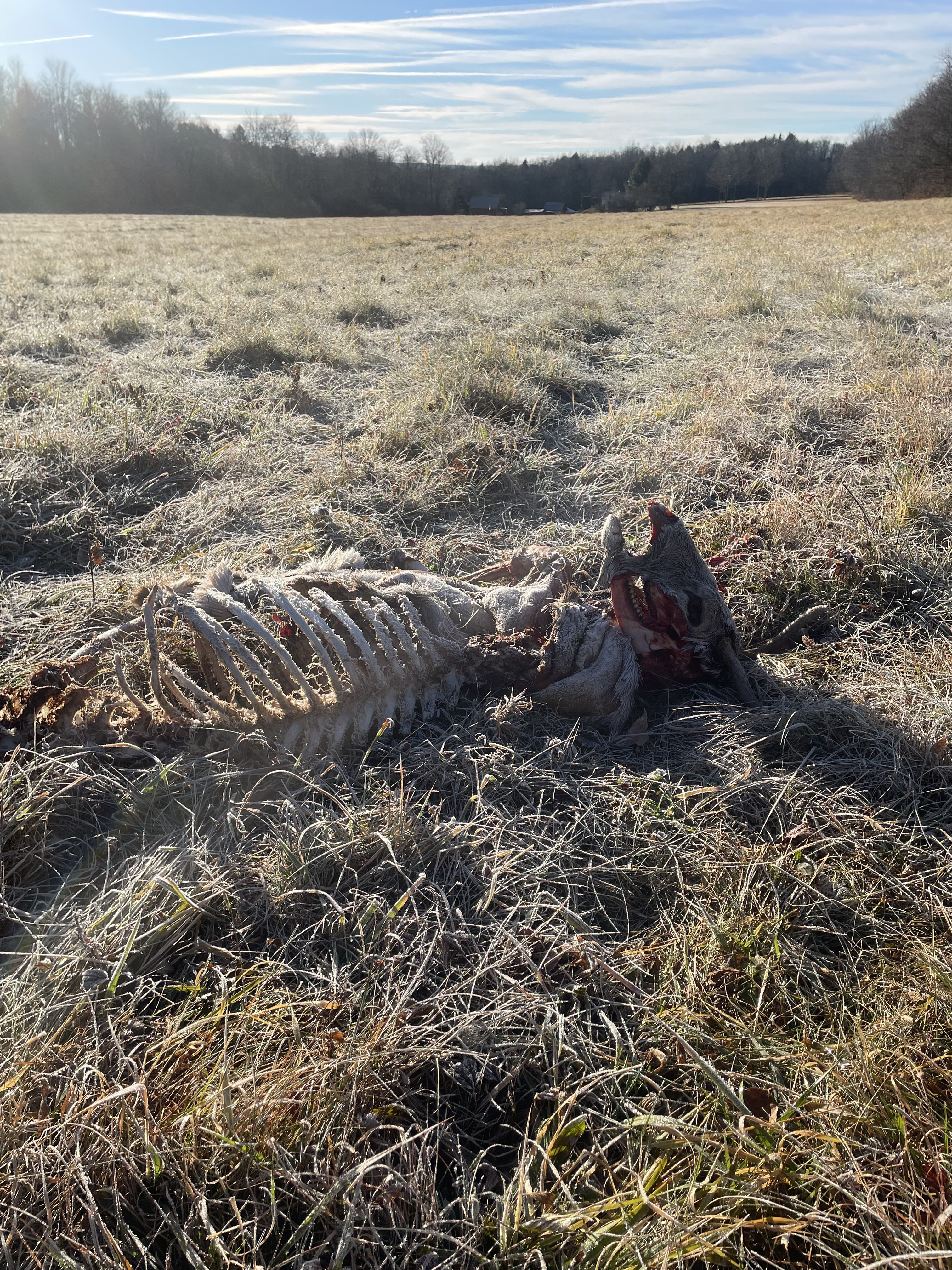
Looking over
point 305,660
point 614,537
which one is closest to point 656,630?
point 614,537

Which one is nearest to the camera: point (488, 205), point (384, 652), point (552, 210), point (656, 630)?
point (384, 652)

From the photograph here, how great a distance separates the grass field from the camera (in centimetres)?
144

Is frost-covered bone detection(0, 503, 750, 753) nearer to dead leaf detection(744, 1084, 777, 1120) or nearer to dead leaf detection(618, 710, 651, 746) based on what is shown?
dead leaf detection(618, 710, 651, 746)

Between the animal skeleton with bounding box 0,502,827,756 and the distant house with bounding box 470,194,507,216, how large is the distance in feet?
157

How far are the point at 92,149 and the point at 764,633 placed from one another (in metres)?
68.2

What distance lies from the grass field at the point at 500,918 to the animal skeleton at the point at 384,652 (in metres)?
0.14

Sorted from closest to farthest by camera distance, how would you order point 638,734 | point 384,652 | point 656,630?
point 384,652
point 638,734
point 656,630

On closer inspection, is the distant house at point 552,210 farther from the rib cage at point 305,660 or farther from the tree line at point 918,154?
the rib cage at point 305,660

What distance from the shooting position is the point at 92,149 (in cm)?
5278

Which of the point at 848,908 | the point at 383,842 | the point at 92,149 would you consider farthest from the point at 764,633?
the point at 92,149

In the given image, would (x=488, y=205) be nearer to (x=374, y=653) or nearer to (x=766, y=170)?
(x=766, y=170)

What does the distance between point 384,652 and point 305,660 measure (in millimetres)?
480

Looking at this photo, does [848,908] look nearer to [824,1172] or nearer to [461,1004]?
[824,1172]

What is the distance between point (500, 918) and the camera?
82.7 inches
